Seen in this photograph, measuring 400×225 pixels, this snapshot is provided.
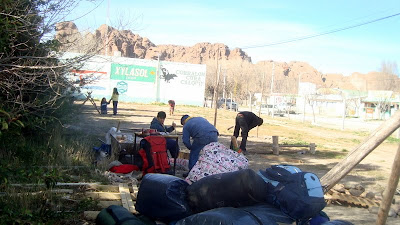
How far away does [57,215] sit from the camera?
4.63 m

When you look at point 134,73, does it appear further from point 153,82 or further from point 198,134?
point 198,134

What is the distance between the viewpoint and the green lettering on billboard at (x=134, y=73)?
131 feet

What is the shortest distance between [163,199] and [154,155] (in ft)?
10.5

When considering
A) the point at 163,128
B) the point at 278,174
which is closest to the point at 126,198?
the point at 278,174

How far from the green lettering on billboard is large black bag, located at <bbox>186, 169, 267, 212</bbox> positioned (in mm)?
36257

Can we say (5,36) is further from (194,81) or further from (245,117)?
(194,81)

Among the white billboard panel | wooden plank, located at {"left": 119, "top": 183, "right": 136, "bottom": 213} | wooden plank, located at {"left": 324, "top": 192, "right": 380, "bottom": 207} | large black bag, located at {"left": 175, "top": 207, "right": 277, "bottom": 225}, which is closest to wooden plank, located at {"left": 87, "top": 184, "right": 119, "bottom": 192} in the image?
wooden plank, located at {"left": 119, "top": 183, "right": 136, "bottom": 213}

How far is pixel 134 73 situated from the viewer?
40656 millimetres

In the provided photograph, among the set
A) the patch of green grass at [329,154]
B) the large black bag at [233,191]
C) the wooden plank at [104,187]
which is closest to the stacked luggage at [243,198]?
the large black bag at [233,191]

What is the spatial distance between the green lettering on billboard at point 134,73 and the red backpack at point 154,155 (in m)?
32.7

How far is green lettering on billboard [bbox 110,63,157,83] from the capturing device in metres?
Answer: 40.0

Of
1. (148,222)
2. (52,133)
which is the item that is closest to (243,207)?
(148,222)

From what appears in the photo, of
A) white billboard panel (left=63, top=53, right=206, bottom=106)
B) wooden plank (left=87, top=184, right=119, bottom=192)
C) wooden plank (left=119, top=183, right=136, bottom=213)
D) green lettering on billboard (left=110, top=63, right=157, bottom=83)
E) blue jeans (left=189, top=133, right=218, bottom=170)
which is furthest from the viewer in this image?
green lettering on billboard (left=110, top=63, right=157, bottom=83)

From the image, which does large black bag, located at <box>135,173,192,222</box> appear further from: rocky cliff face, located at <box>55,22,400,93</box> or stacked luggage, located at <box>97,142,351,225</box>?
rocky cliff face, located at <box>55,22,400,93</box>
